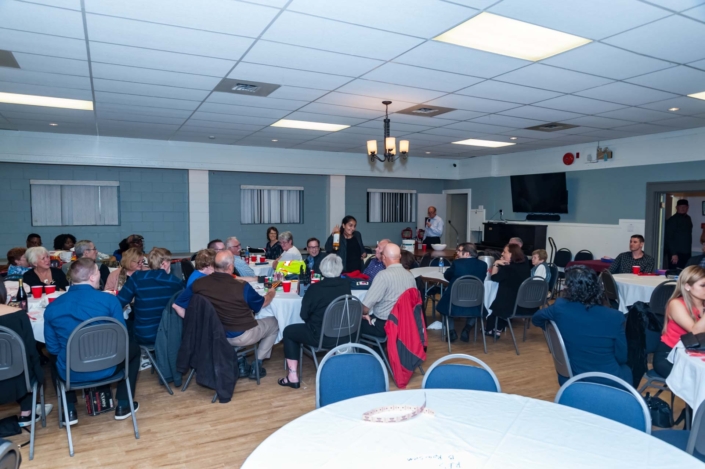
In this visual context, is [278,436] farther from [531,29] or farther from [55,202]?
[55,202]

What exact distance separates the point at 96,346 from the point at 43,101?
3948 millimetres

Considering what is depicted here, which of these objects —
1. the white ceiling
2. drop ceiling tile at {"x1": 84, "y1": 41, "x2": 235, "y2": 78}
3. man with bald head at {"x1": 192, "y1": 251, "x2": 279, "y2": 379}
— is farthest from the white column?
man with bald head at {"x1": 192, "y1": 251, "x2": 279, "y2": 379}

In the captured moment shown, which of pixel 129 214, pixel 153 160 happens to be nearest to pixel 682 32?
pixel 153 160

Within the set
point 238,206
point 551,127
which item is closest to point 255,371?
point 551,127

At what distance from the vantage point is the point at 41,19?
3150 millimetres

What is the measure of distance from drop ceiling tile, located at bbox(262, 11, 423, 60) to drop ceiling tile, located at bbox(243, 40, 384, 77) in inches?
4.7

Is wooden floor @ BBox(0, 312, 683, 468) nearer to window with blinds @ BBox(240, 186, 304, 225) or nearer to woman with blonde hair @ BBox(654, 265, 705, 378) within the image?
woman with blonde hair @ BBox(654, 265, 705, 378)

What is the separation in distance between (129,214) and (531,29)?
7.97 m

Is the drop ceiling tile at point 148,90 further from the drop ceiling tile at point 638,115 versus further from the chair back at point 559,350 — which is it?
the drop ceiling tile at point 638,115

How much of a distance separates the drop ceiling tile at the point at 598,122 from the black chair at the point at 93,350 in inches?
241

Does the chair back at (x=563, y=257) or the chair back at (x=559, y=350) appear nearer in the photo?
the chair back at (x=559, y=350)

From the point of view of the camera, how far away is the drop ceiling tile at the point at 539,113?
5855 millimetres

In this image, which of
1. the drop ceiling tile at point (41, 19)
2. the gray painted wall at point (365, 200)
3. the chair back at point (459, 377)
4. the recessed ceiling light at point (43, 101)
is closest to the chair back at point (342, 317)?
the chair back at point (459, 377)

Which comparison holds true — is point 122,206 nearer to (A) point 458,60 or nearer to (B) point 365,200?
(B) point 365,200
